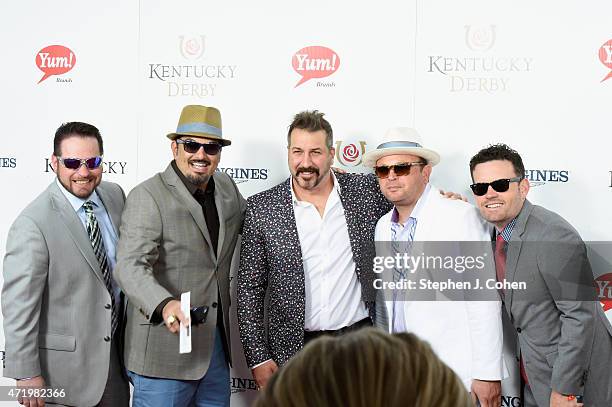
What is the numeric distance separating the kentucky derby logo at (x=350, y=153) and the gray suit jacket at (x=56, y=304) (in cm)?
145

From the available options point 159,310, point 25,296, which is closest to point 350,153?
point 159,310

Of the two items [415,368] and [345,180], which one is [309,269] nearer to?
[345,180]

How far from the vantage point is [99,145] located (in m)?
3.26

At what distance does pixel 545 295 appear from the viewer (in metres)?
3.11

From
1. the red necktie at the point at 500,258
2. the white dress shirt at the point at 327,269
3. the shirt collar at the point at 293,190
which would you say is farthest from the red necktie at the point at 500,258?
the shirt collar at the point at 293,190

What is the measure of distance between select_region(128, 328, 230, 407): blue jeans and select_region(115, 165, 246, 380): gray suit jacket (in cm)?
5

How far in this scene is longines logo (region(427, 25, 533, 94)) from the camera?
11.7ft

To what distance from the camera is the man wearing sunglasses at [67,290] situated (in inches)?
117

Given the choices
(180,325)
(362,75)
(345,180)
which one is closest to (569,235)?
(345,180)

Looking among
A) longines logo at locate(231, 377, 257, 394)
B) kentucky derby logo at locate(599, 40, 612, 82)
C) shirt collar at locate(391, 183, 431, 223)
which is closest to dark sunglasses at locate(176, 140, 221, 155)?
shirt collar at locate(391, 183, 431, 223)

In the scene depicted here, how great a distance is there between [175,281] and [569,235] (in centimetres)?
191

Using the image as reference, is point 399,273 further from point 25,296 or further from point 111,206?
point 25,296

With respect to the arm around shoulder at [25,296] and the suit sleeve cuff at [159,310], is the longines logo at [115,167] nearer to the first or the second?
the arm around shoulder at [25,296]

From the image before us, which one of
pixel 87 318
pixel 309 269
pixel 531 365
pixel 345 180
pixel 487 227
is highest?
pixel 345 180
